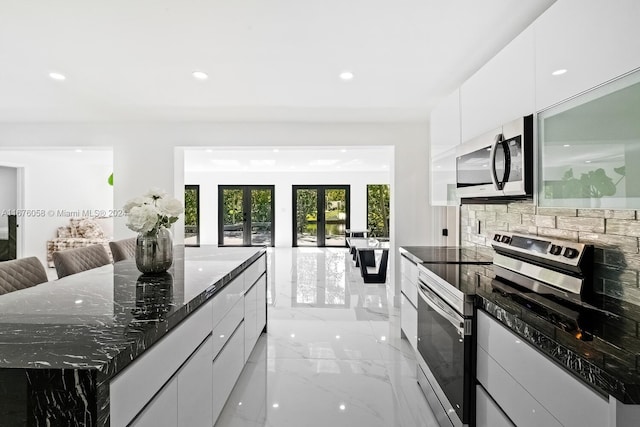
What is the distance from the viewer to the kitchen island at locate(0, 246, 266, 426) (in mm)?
784

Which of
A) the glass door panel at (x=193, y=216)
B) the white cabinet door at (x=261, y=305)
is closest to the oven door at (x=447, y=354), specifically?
the white cabinet door at (x=261, y=305)

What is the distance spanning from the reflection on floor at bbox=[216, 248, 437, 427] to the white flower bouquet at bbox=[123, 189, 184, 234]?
1.22m

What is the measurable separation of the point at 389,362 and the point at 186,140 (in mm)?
3622

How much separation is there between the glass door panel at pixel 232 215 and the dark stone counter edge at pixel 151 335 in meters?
8.93

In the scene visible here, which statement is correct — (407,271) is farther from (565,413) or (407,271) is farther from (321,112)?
(321,112)

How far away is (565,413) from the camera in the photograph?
0.97m

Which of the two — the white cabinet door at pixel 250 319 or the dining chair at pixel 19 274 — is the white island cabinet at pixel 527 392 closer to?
the white cabinet door at pixel 250 319

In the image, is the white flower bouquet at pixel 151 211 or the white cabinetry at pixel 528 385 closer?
the white cabinetry at pixel 528 385

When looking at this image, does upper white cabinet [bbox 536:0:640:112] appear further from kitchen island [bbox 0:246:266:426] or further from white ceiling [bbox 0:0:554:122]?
kitchen island [bbox 0:246:266:426]

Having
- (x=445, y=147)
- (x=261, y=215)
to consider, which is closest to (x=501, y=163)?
(x=445, y=147)

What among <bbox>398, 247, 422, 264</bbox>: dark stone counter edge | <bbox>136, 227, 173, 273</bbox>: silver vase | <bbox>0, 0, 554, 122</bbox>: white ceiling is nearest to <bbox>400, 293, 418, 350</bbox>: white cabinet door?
<bbox>398, 247, 422, 264</bbox>: dark stone counter edge

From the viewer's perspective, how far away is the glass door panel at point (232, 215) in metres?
10.5

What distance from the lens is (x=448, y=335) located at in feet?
5.71

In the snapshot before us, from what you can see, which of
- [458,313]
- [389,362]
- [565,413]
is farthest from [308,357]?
[565,413]
